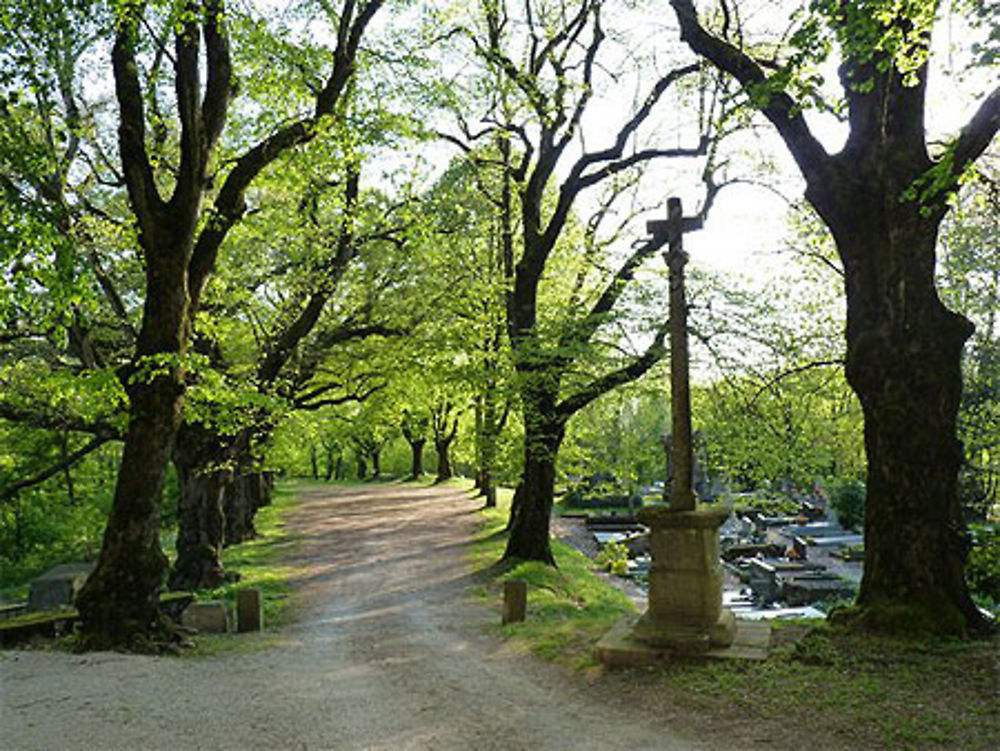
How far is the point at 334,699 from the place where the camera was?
6.46 m

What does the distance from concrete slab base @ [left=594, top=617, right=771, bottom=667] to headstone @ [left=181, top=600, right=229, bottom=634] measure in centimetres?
584

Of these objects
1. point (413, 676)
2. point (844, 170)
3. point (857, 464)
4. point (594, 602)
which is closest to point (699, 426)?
point (594, 602)

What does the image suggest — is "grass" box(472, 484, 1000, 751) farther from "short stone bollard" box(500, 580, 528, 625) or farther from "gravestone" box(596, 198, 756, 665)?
"short stone bollard" box(500, 580, 528, 625)

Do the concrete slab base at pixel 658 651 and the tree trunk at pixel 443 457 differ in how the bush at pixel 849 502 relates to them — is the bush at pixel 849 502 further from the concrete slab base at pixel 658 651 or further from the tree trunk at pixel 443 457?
the concrete slab base at pixel 658 651

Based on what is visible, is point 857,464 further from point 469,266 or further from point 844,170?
point 844,170

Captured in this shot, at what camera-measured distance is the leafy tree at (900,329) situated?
6875 millimetres

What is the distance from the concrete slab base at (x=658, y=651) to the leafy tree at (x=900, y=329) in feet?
3.55

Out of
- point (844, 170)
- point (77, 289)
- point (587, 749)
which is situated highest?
point (844, 170)

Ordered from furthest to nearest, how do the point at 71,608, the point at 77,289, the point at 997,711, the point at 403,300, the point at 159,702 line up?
the point at 403,300 → the point at 71,608 → the point at 77,289 → the point at 159,702 → the point at 997,711

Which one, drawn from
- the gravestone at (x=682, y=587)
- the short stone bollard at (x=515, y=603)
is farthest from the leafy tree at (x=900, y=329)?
the short stone bollard at (x=515, y=603)

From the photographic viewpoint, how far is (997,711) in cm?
506

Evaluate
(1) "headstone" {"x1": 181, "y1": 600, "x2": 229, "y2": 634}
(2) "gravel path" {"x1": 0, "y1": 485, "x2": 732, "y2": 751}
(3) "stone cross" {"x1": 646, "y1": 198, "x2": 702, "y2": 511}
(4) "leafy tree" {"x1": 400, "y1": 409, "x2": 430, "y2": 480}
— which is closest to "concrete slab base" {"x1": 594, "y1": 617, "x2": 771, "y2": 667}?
(2) "gravel path" {"x1": 0, "y1": 485, "x2": 732, "y2": 751}

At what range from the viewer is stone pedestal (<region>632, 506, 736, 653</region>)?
7043mm

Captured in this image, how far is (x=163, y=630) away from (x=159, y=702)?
2824mm
